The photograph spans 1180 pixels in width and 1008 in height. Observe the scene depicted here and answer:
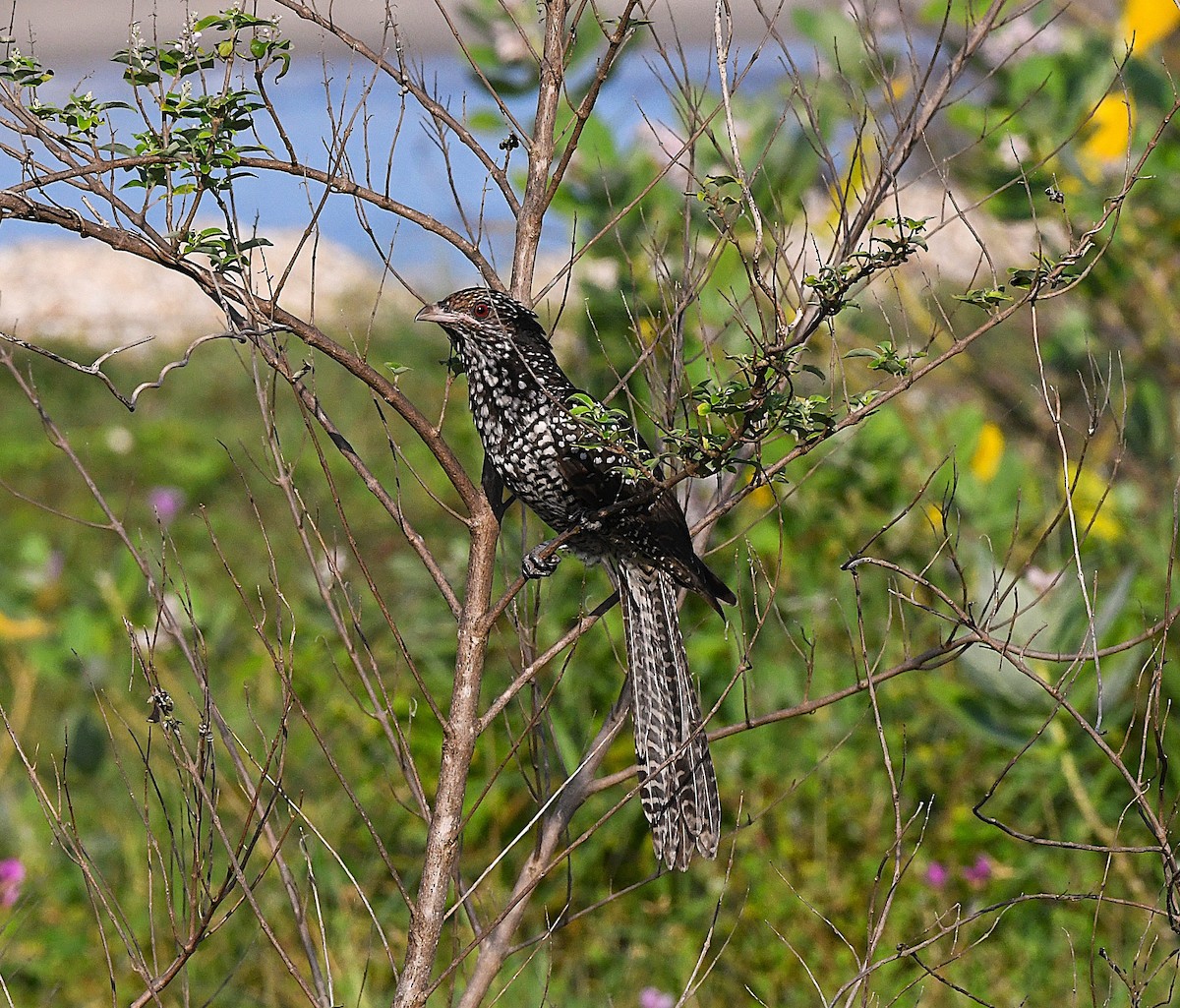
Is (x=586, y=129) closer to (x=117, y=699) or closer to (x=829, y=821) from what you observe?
(x=829, y=821)

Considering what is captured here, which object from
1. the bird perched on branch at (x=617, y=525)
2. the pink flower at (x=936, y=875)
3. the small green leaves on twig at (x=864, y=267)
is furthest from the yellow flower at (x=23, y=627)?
the small green leaves on twig at (x=864, y=267)

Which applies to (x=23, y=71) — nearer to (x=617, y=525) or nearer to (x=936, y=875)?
(x=617, y=525)

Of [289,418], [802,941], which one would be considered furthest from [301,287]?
[802,941]

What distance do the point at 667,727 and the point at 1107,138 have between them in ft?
12.6

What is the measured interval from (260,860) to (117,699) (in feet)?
3.94

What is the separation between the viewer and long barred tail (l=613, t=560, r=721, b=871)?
2484mm

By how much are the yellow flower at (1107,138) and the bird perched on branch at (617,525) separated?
3.01m

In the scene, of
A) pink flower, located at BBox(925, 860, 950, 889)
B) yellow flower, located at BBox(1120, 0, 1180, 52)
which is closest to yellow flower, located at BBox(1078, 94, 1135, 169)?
yellow flower, located at BBox(1120, 0, 1180, 52)

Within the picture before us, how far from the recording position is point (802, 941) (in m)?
3.98

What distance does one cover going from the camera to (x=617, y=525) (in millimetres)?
2742

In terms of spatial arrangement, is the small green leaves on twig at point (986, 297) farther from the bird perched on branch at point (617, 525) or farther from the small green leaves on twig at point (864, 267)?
the bird perched on branch at point (617, 525)

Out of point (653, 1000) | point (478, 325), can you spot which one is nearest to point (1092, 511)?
point (653, 1000)

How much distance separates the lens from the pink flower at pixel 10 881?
3559 mm

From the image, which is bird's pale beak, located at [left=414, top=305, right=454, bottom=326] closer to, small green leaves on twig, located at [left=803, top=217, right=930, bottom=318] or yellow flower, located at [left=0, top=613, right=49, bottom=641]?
small green leaves on twig, located at [left=803, top=217, right=930, bottom=318]
